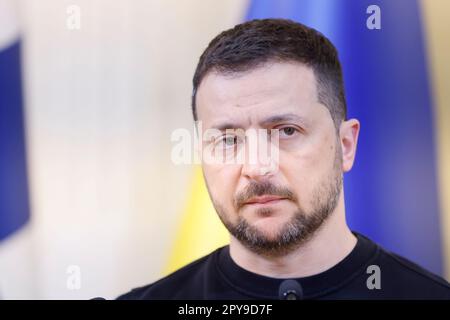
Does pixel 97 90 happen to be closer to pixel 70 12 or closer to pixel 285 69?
pixel 70 12

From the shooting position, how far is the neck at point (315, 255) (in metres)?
1.46

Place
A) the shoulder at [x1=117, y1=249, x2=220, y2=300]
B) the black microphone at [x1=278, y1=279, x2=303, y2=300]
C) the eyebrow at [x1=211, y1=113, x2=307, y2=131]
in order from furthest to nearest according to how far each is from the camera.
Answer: the shoulder at [x1=117, y1=249, x2=220, y2=300] < the eyebrow at [x1=211, y1=113, x2=307, y2=131] < the black microphone at [x1=278, y1=279, x2=303, y2=300]

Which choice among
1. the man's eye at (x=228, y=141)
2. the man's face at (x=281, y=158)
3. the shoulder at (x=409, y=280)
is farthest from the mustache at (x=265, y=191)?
the shoulder at (x=409, y=280)

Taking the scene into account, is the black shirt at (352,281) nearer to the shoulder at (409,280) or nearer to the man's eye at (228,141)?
the shoulder at (409,280)

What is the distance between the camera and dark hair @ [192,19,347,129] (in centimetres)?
143

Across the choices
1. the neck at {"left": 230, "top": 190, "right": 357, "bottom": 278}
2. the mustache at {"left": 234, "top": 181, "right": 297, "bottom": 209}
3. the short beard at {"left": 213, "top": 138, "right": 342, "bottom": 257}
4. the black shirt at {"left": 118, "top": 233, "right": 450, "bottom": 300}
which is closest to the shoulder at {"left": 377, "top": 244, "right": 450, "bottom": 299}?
the black shirt at {"left": 118, "top": 233, "right": 450, "bottom": 300}

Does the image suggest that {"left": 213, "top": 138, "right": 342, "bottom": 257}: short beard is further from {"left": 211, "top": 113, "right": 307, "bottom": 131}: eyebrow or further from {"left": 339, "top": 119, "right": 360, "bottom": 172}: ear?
{"left": 211, "top": 113, "right": 307, "bottom": 131}: eyebrow

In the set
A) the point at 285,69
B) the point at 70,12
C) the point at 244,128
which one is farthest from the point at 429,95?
the point at 70,12

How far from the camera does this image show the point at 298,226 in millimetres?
1441

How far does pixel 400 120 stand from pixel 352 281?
0.53 meters

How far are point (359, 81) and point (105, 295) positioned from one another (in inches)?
43.4

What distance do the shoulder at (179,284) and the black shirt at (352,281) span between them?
20 mm

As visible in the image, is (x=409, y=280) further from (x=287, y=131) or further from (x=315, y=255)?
(x=287, y=131)

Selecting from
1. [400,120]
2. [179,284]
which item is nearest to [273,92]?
[400,120]
